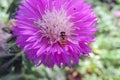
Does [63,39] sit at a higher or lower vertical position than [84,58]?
higher

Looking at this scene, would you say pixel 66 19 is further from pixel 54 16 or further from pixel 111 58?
pixel 111 58

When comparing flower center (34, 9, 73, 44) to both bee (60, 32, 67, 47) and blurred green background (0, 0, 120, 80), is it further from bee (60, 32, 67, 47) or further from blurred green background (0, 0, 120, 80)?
blurred green background (0, 0, 120, 80)

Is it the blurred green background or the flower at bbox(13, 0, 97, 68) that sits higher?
the flower at bbox(13, 0, 97, 68)

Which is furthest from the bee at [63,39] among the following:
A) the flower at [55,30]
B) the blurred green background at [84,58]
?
the blurred green background at [84,58]

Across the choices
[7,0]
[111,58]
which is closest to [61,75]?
[7,0]

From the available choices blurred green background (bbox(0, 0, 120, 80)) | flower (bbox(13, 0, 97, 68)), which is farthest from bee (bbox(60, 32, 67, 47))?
blurred green background (bbox(0, 0, 120, 80))

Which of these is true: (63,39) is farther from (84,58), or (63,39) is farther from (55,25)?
(84,58)

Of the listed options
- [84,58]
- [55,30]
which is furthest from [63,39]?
[84,58]
